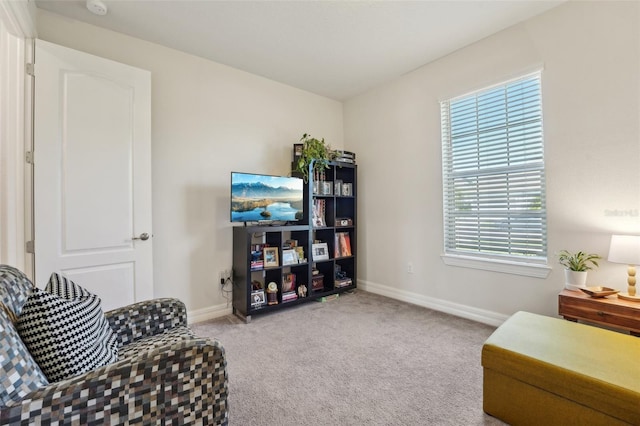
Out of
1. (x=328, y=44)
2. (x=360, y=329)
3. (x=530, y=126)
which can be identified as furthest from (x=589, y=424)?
(x=328, y=44)

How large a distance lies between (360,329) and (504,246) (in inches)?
60.3

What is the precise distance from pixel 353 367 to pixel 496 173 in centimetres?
215

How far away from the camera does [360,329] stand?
2.63 metres

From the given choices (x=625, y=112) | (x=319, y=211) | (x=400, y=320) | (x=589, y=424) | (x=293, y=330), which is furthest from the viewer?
(x=319, y=211)

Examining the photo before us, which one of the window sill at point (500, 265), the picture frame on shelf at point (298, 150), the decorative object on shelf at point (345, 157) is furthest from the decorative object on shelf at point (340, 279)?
the picture frame on shelf at point (298, 150)

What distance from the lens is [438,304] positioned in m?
3.10

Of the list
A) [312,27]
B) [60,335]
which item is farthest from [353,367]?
[312,27]

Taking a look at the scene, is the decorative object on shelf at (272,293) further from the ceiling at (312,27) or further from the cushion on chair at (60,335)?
the ceiling at (312,27)

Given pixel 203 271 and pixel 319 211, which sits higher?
pixel 319 211

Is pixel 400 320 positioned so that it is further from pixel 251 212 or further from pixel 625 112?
pixel 625 112

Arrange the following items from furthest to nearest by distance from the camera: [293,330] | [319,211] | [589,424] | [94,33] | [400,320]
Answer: [319,211], [400,320], [293,330], [94,33], [589,424]

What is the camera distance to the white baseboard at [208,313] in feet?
9.38

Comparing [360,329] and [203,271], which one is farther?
[203,271]

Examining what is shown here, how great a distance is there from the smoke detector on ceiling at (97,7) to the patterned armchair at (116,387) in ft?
6.77
